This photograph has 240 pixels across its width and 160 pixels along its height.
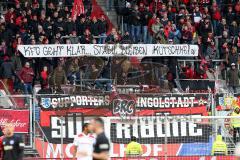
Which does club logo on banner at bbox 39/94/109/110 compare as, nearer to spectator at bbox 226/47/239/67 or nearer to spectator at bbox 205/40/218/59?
spectator at bbox 226/47/239/67

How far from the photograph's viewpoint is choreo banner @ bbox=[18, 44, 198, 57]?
109 feet

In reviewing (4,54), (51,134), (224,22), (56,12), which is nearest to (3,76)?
(4,54)

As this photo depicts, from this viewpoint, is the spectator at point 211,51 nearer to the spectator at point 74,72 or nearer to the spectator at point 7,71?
the spectator at point 74,72

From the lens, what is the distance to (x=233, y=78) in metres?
35.2

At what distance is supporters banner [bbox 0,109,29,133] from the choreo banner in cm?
609

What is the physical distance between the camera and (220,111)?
2961cm

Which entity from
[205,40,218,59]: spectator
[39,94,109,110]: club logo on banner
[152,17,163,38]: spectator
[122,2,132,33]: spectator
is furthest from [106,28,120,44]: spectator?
[39,94,109,110]: club logo on banner

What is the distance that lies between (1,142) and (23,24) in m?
13.4

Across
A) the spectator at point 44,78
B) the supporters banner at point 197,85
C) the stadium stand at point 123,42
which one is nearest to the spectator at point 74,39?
the stadium stand at point 123,42

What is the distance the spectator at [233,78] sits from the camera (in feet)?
115

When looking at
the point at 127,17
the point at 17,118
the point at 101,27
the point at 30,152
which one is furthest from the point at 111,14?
the point at 30,152

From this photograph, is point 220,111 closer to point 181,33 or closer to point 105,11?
point 181,33

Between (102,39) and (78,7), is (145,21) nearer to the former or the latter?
(102,39)

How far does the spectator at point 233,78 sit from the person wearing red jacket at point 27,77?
7.24 meters
